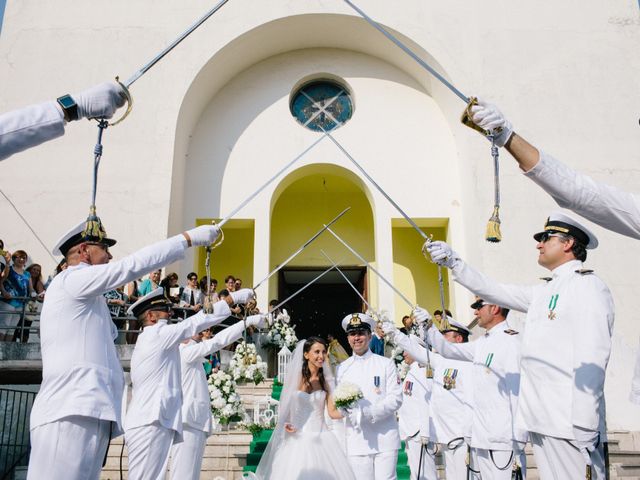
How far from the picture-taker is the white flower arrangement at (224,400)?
8250mm

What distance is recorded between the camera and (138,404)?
520 centimetres

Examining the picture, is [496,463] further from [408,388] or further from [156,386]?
[156,386]

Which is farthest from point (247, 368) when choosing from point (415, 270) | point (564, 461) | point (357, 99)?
point (357, 99)

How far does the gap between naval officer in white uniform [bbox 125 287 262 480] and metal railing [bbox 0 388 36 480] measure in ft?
20.0

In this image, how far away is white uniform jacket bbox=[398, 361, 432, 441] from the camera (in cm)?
761

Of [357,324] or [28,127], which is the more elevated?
[28,127]

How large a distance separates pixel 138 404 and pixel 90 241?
1921mm

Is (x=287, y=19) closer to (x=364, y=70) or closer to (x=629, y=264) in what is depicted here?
(x=364, y=70)

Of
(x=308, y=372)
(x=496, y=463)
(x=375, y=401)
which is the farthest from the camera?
(x=308, y=372)

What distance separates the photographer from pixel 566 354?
11.5 feet

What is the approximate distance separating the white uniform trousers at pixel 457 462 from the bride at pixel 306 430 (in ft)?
5.53

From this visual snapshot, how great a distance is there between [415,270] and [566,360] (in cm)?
1283

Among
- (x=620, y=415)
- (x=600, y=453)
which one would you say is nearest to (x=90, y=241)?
(x=600, y=453)

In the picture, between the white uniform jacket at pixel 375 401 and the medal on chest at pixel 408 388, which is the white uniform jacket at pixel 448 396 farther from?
the medal on chest at pixel 408 388
